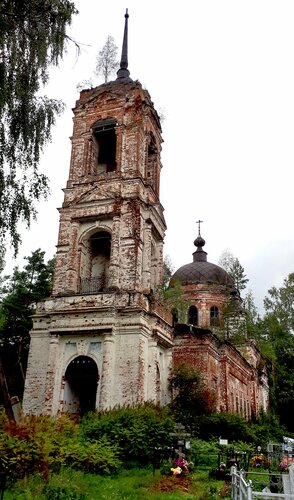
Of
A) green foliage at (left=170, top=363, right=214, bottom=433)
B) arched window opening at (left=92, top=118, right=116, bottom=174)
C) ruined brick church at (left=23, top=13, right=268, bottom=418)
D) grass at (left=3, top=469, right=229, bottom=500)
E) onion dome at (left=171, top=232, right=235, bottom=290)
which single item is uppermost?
arched window opening at (left=92, top=118, right=116, bottom=174)

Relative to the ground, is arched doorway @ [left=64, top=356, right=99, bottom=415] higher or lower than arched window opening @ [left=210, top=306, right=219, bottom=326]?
lower

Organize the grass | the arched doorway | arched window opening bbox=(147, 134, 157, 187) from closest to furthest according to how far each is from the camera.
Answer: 1. the grass
2. the arched doorway
3. arched window opening bbox=(147, 134, 157, 187)

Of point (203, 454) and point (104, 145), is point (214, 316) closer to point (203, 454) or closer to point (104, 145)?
point (104, 145)

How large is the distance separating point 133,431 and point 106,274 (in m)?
9.00

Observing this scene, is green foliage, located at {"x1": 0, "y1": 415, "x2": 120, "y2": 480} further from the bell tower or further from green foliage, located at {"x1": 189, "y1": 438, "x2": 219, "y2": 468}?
the bell tower

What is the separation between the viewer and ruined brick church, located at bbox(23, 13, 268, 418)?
18.3 meters

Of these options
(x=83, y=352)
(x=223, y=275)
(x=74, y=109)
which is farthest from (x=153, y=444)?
(x=223, y=275)

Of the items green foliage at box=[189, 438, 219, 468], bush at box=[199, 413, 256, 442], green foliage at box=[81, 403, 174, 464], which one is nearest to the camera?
green foliage at box=[81, 403, 174, 464]

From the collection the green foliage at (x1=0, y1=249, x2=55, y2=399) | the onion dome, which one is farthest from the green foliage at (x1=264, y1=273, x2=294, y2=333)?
the green foliage at (x1=0, y1=249, x2=55, y2=399)

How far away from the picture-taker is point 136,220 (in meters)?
20.3

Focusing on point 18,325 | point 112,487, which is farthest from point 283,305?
point 112,487

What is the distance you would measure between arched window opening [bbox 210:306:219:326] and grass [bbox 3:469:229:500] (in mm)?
20324

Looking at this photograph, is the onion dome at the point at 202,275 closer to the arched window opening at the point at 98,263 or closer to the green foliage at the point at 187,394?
the arched window opening at the point at 98,263

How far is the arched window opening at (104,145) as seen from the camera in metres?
23.0
